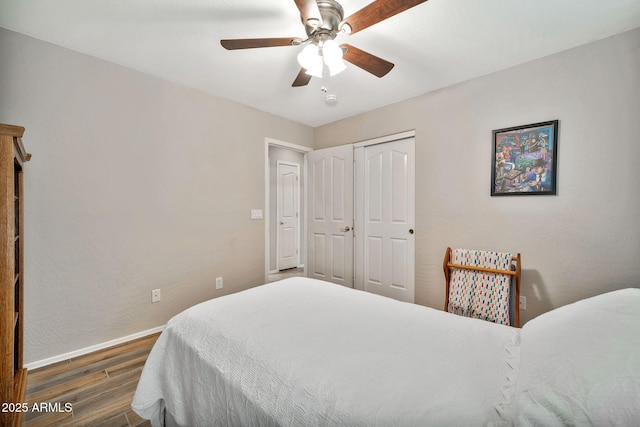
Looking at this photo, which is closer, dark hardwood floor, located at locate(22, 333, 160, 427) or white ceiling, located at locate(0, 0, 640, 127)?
dark hardwood floor, located at locate(22, 333, 160, 427)

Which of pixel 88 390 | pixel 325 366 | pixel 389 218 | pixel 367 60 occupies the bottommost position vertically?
pixel 88 390

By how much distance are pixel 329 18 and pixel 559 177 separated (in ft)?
6.82

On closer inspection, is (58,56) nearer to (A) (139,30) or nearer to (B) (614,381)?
(A) (139,30)

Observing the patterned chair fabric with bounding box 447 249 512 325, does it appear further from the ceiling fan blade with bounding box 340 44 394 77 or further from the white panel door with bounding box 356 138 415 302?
the ceiling fan blade with bounding box 340 44 394 77

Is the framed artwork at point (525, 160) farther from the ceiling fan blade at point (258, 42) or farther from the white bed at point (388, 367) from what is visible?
the ceiling fan blade at point (258, 42)

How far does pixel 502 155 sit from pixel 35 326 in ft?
12.8

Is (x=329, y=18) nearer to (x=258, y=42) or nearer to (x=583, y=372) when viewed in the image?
(x=258, y=42)

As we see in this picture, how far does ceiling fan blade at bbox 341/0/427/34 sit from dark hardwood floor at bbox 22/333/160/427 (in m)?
2.43

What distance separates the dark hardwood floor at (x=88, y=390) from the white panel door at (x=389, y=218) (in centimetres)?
240

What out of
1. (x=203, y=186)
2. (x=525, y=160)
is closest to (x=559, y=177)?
(x=525, y=160)

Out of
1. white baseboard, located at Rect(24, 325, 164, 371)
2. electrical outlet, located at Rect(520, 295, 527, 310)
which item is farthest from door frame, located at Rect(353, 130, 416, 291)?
white baseboard, located at Rect(24, 325, 164, 371)

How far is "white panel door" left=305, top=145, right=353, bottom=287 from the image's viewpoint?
351 cm

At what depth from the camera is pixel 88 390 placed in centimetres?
173

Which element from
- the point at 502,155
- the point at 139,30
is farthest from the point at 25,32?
the point at 502,155
